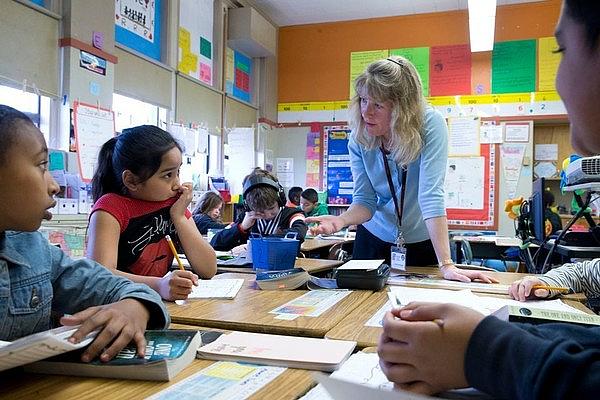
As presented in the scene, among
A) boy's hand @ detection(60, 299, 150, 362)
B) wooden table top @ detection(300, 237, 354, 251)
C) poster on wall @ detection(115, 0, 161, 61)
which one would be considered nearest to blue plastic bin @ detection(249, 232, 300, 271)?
boy's hand @ detection(60, 299, 150, 362)

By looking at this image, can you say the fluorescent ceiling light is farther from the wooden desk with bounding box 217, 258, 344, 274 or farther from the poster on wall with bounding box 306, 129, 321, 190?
the wooden desk with bounding box 217, 258, 344, 274

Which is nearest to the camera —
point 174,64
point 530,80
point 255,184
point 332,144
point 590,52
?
point 590,52

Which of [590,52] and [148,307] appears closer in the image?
[590,52]

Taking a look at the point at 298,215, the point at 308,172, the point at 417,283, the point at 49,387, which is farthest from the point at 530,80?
the point at 49,387

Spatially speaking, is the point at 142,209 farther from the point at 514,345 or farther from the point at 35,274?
the point at 514,345

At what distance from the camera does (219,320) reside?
997 mm

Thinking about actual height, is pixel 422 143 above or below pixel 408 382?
above

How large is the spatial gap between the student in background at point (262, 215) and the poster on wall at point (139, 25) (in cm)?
192

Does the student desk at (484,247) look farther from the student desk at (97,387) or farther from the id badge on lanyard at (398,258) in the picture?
the student desk at (97,387)

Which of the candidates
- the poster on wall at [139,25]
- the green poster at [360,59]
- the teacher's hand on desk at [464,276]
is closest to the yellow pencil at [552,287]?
the teacher's hand on desk at [464,276]

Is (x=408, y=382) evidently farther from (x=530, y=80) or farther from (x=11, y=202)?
(x=530, y=80)

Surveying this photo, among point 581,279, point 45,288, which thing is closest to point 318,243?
point 581,279

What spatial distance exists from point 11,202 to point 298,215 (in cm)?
241

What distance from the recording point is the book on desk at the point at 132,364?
2.11 feet
